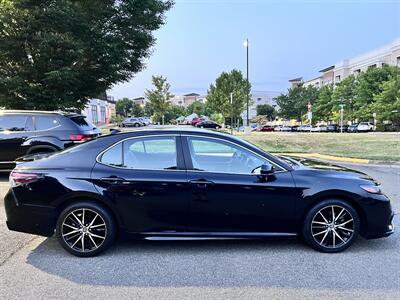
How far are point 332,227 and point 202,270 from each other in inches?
68.3

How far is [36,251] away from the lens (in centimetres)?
480

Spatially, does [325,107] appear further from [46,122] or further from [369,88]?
[46,122]

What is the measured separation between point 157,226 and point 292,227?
1679mm

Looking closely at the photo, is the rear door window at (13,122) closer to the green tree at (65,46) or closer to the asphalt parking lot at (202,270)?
the asphalt parking lot at (202,270)

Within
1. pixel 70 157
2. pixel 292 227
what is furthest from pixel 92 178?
pixel 292 227

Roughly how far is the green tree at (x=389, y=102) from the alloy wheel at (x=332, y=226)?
4670 cm

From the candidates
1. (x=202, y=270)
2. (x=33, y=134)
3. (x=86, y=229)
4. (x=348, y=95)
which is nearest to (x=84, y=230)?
(x=86, y=229)

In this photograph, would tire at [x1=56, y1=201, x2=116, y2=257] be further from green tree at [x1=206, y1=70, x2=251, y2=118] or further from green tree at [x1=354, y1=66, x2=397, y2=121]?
green tree at [x1=354, y1=66, x2=397, y2=121]

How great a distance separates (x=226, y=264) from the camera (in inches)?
171

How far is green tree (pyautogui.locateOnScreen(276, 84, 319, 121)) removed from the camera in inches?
3019

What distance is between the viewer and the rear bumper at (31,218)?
4660 mm

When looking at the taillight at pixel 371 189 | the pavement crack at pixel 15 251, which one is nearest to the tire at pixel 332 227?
the taillight at pixel 371 189

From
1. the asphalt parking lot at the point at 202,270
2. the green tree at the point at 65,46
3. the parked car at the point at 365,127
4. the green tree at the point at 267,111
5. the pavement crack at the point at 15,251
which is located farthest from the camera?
the green tree at the point at 267,111

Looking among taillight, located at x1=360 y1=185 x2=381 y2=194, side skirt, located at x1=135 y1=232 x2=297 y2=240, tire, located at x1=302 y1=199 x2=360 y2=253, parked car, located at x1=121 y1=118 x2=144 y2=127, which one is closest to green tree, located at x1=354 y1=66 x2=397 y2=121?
parked car, located at x1=121 y1=118 x2=144 y2=127
